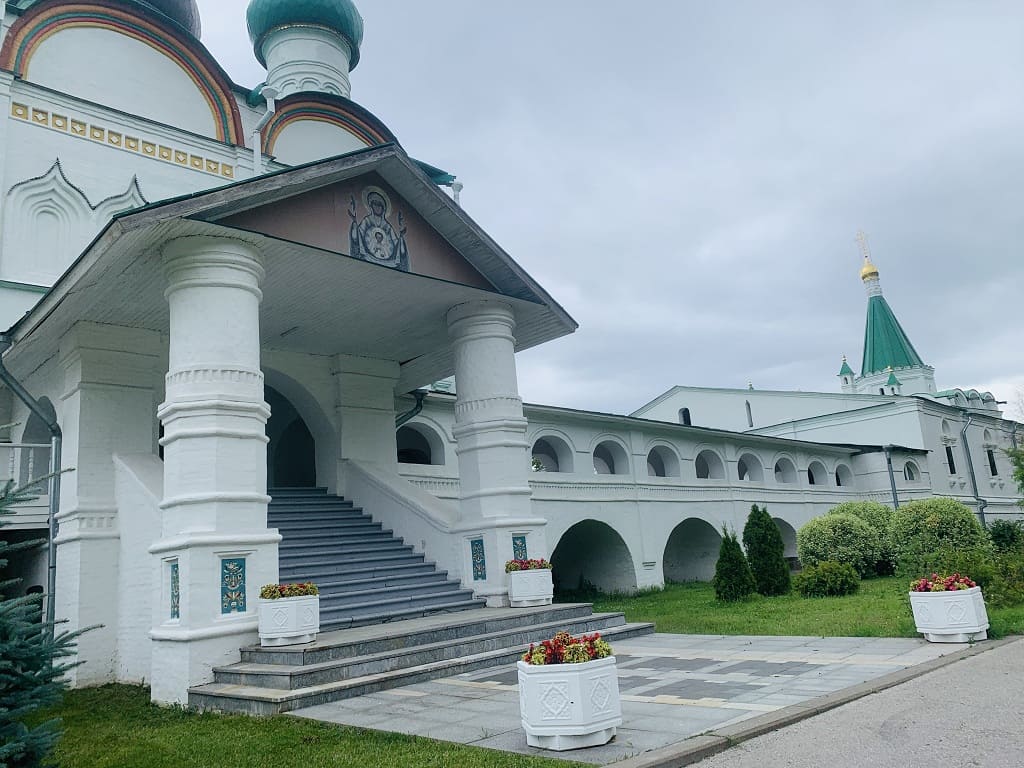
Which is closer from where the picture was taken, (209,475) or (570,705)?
(570,705)

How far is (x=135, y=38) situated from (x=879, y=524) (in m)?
20.7

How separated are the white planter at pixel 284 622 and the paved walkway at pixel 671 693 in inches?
43.6

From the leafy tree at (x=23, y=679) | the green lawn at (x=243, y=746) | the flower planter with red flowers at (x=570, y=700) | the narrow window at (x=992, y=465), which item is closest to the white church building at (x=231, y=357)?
the green lawn at (x=243, y=746)

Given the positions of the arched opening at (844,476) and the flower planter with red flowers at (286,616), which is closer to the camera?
the flower planter with red flowers at (286,616)

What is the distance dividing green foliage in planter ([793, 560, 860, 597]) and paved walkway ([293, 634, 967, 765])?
612 centimetres

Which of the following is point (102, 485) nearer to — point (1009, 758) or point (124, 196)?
point (124, 196)

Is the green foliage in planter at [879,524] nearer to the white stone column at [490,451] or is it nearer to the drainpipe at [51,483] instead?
the white stone column at [490,451]

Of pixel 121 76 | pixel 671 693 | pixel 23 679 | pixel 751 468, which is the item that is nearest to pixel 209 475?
pixel 23 679

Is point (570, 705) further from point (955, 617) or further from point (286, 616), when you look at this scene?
point (955, 617)

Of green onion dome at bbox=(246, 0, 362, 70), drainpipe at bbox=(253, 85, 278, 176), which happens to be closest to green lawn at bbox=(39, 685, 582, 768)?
drainpipe at bbox=(253, 85, 278, 176)

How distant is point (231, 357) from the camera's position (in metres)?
8.84

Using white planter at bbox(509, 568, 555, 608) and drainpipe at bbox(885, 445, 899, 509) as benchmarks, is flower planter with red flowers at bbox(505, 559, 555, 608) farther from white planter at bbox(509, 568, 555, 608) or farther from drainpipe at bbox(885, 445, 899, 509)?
drainpipe at bbox(885, 445, 899, 509)

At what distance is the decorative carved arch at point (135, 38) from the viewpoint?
586 inches

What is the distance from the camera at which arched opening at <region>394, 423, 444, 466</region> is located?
711 inches
